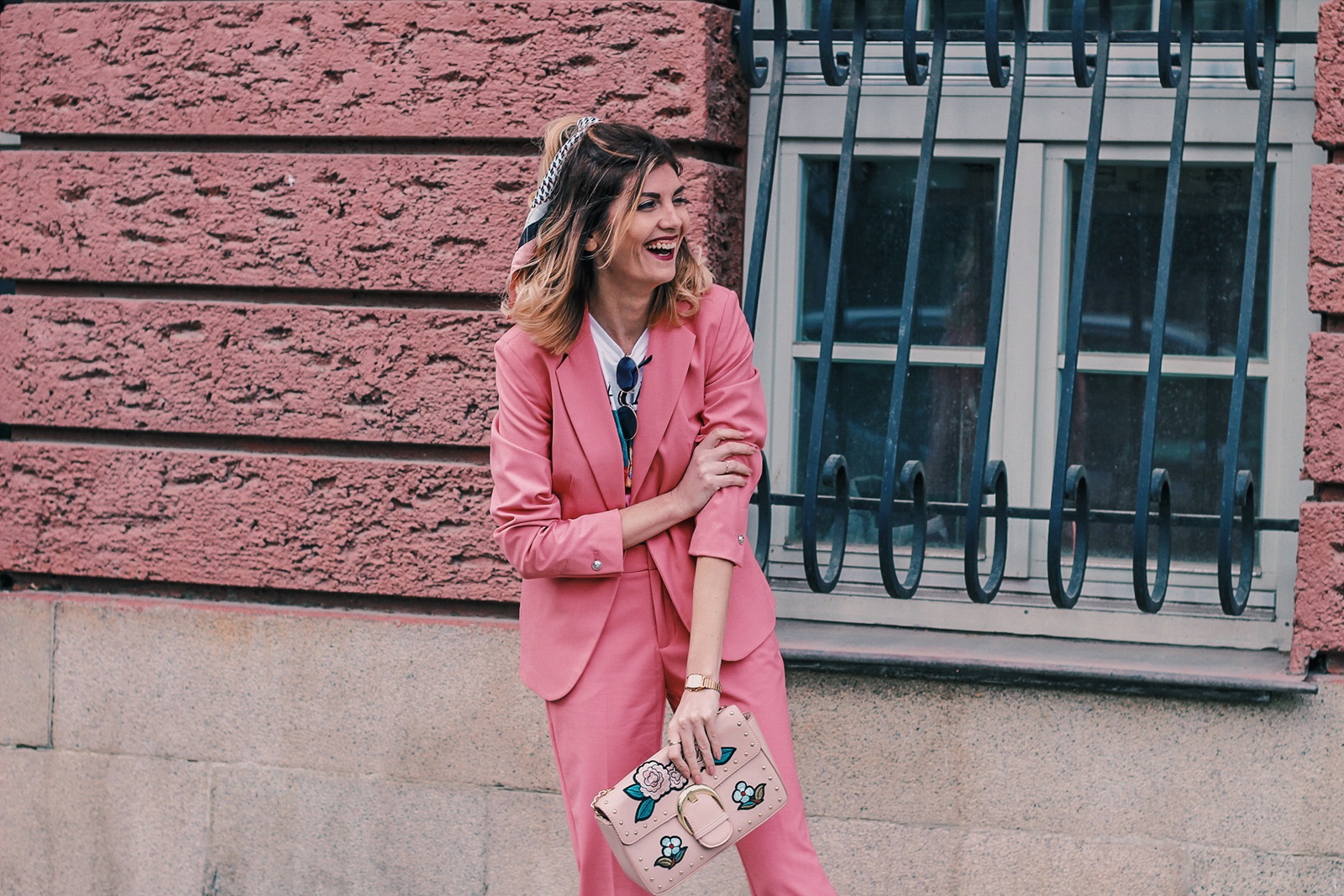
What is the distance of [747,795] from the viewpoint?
2.61 meters

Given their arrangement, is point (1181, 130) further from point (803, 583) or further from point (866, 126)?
point (803, 583)

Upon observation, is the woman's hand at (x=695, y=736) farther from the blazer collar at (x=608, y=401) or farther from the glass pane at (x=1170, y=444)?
the glass pane at (x=1170, y=444)

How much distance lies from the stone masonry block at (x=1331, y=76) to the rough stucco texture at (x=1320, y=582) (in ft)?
2.81

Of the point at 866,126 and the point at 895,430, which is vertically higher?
the point at 866,126

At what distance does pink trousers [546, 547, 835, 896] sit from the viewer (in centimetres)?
271

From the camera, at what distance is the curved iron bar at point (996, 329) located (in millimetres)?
3531

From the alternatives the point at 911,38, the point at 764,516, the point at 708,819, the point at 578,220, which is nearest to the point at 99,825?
the point at 764,516

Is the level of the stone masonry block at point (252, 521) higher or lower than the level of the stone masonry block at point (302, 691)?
higher

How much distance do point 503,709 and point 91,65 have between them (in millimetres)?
2062

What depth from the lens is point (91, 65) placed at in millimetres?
3998

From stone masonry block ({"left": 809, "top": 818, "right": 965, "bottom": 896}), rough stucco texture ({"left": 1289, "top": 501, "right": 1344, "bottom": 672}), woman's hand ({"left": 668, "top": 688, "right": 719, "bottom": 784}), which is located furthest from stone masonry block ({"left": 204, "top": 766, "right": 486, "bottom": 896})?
rough stucco texture ({"left": 1289, "top": 501, "right": 1344, "bottom": 672})

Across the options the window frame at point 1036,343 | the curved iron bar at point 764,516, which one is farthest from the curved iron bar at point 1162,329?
the curved iron bar at point 764,516

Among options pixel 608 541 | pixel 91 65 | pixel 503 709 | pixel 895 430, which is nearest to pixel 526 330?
pixel 608 541

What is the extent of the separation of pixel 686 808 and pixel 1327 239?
2005 mm
